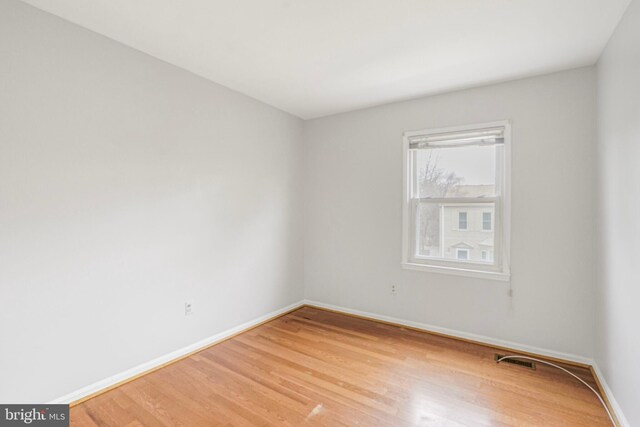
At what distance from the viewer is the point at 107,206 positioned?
222 centimetres

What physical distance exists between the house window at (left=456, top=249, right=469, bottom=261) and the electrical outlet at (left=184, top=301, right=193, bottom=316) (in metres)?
2.61

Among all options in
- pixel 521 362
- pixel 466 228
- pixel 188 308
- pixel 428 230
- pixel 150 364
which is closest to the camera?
pixel 150 364

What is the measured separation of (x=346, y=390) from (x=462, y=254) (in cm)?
177

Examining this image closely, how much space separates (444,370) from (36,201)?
3094 mm

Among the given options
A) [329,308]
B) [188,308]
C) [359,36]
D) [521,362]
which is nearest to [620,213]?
[521,362]

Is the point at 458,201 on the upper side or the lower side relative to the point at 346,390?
upper

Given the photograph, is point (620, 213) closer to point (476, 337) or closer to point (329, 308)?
point (476, 337)

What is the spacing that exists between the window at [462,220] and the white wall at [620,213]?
1.01 metres

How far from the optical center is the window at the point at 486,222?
3.00 m

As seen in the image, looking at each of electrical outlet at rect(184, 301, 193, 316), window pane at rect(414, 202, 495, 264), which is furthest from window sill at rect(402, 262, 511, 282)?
A: electrical outlet at rect(184, 301, 193, 316)

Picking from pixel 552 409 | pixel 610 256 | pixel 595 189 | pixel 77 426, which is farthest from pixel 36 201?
pixel 595 189

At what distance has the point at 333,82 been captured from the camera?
9.74 feet

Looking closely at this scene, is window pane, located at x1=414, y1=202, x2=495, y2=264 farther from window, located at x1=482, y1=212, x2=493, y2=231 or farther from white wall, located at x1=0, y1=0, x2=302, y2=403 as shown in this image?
white wall, located at x1=0, y1=0, x2=302, y2=403

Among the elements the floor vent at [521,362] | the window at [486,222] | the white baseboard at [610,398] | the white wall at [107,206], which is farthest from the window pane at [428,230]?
the white wall at [107,206]
